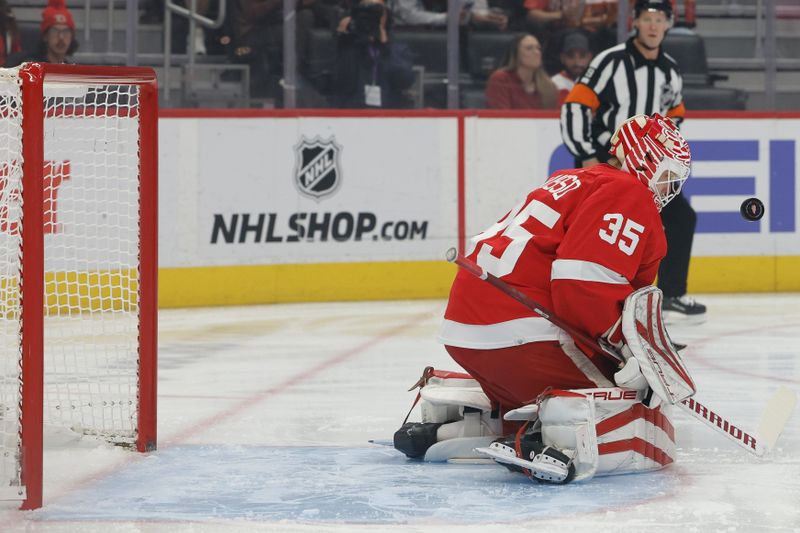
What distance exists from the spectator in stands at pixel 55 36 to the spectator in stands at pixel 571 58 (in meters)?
2.29

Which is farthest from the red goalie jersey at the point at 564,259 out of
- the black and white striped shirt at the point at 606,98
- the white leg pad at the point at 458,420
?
the black and white striped shirt at the point at 606,98

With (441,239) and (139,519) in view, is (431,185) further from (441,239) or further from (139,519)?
(139,519)

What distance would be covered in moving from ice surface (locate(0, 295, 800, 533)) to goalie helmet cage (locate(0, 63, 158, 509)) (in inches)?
4.9

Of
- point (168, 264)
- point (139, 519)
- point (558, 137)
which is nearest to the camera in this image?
point (139, 519)

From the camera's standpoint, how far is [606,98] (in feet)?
17.5

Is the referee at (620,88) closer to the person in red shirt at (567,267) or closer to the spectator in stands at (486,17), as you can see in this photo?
the spectator in stands at (486,17)

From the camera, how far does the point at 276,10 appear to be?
6664 mm

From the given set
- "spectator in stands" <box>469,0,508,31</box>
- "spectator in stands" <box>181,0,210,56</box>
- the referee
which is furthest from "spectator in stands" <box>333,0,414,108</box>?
the referee

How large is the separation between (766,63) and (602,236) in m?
4.65

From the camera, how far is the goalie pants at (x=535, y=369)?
9.93 ft

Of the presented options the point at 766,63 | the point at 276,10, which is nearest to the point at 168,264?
the point at 276,10

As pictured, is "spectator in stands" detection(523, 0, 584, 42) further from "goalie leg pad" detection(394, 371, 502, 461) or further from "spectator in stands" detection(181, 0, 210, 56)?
"goalie leg pad" detection(394, 371, 502, 461)

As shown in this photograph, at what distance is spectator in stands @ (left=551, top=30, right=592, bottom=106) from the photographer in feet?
23.0

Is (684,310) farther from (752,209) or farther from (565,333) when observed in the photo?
(565,333)
